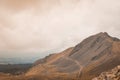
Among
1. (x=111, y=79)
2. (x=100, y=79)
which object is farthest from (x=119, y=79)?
(x=100, y=79)

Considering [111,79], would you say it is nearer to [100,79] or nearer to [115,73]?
[115,73]

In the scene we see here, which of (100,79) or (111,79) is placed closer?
(111,79)

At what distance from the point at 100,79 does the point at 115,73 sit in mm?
18120

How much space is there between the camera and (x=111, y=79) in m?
134

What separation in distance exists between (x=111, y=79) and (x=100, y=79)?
19.4 m

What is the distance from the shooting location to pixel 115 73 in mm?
137000

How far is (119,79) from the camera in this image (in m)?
129

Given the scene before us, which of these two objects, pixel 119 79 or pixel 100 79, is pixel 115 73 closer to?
pixel 119 79

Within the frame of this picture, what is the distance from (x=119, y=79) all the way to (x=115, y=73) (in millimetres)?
8353

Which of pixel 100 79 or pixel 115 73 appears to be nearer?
pixel 115 73

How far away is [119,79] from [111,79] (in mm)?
6258

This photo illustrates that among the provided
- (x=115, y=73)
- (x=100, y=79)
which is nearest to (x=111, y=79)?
(x=115, y=73)

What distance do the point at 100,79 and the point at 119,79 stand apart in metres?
25.4

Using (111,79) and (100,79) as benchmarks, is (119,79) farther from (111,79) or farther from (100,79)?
(100,79)
